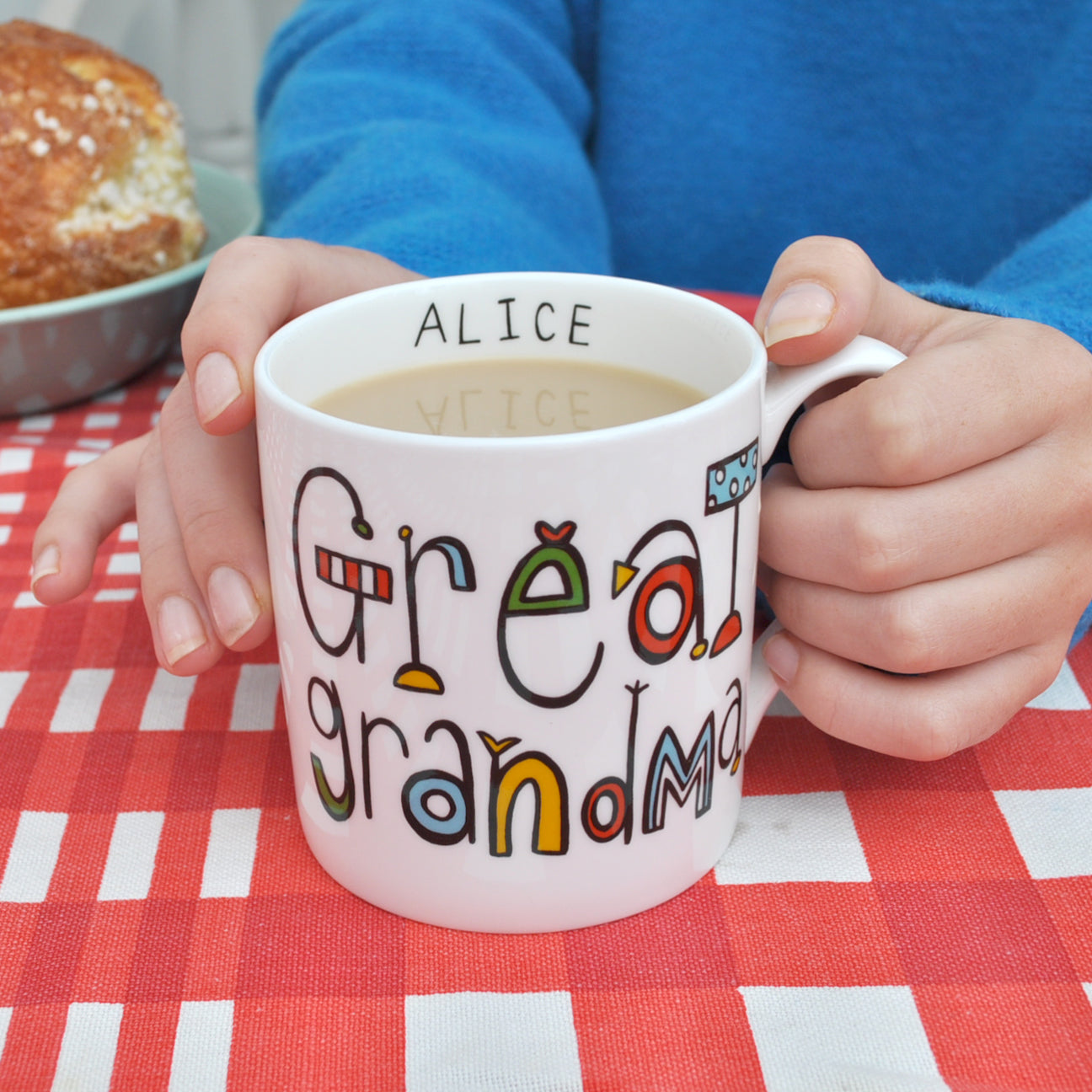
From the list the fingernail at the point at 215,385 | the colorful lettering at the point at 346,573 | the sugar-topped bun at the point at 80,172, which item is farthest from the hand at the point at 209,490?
the sugar-topped bun at the point at 80,172

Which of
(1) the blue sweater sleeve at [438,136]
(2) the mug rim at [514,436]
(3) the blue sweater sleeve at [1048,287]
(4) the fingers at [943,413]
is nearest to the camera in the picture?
(2) the mug rim at [514,436]

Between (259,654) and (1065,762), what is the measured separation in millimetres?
435

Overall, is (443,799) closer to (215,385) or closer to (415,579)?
(415,579)

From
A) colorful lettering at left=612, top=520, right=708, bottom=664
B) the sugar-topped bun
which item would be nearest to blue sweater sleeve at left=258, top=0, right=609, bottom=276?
the sugar-topped bun

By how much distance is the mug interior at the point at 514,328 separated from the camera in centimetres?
46

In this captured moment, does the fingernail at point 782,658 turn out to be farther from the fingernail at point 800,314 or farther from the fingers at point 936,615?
the fingernail at point 800,314

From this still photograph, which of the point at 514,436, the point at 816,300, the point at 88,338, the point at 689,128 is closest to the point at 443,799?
the point at 514,436

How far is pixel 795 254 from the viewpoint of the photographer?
49 cm

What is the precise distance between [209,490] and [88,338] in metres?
0.47

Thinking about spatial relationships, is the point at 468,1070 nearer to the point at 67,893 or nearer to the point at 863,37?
the point at 67,893

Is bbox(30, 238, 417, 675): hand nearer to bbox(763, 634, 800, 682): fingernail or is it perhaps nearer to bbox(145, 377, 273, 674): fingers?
bbox(145, 377, 273, 674): fingers

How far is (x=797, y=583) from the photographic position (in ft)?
1.68

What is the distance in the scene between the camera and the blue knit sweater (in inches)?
36.3

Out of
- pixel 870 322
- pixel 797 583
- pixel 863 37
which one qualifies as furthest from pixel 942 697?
pixel 863 37
